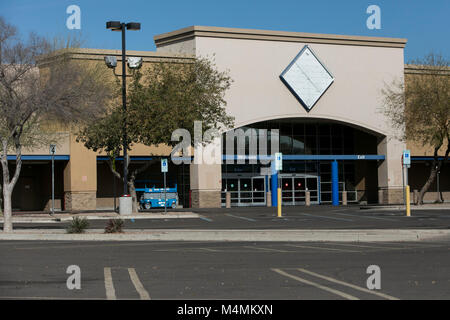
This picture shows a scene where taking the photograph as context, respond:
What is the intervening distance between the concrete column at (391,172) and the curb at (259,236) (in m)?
31.5

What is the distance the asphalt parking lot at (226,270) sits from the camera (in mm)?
9695

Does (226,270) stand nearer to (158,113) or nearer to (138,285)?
(138,285)

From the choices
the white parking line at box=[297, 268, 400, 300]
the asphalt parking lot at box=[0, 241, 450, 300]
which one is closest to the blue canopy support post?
the asphalt parking lot at box=[0, 241, 450, 300]

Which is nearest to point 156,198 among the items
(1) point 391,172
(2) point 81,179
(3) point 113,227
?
(2) point 81,179

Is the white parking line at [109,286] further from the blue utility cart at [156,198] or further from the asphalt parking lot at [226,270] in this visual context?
the blue utility cart at [156,198]

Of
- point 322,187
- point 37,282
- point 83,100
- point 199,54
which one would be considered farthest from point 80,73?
point 322,187

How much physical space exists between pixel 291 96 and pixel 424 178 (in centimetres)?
1586

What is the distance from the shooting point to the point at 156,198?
47812mm

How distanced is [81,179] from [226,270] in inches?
1350

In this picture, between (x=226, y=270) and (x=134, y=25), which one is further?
(x=134, y=25)

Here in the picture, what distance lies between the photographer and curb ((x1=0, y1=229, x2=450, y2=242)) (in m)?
20.4

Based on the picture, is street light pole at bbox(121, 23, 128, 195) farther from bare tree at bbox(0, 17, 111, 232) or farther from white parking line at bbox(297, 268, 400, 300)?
white parking line at bbox(297, 268, 400, 300)

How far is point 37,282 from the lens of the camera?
1096 cm
